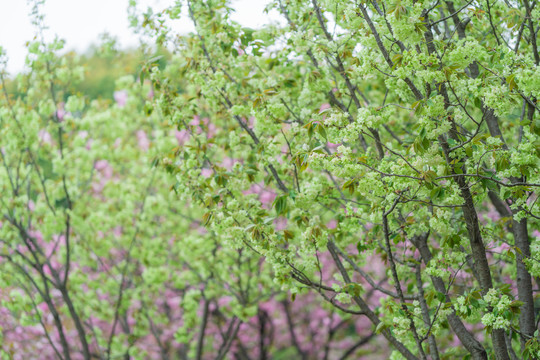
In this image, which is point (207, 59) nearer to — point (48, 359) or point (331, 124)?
point (331, 124)

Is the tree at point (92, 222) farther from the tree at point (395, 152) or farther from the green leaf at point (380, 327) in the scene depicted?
the green leaf at point (380, 327)

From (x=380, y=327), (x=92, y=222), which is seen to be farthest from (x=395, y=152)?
(x=92, y=222)

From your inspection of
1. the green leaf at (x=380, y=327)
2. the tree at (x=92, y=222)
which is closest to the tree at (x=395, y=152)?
the green leaf at (x=380, y=327)

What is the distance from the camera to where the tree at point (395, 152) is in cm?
228

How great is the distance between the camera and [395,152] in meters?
2.62

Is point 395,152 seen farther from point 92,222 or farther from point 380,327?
point 92,222

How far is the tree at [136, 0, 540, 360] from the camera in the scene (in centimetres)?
228

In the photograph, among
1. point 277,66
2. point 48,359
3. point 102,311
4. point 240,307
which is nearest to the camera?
point 277,66

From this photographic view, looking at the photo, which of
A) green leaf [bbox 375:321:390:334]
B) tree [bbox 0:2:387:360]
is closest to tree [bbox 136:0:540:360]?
green leaf [bbox 375:321:390:334]

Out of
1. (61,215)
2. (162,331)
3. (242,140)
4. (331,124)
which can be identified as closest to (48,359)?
(162,331)

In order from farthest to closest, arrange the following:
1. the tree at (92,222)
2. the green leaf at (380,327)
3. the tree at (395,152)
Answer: the tree at (92,222), the green leaf at (380,327), the tree at (395,152)

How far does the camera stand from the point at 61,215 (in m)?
5.43

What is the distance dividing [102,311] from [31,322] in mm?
949

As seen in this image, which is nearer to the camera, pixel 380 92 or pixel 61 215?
pixel 380 92
